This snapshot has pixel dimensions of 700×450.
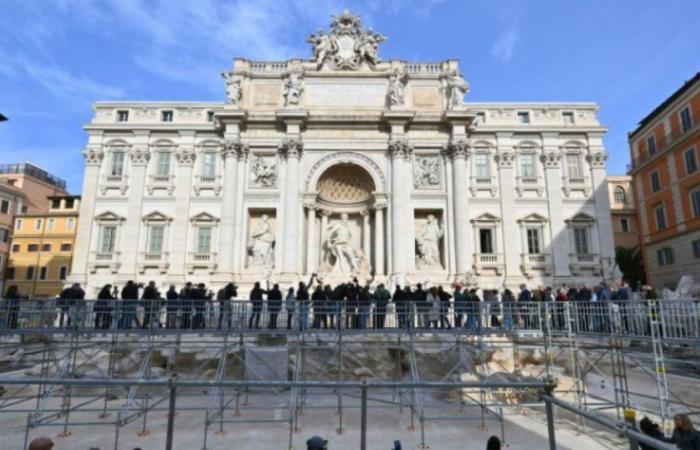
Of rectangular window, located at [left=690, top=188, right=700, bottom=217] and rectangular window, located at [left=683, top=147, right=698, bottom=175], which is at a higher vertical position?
rectangular window, located at [left=683, top=147, right=698, bottom=175]

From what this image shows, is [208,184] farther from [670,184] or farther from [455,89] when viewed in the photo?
[670,184]

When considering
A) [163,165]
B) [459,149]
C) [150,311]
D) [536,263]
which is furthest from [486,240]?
[163,165]

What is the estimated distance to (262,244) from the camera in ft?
84.2

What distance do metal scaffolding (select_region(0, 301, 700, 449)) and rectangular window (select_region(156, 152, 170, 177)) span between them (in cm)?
1391

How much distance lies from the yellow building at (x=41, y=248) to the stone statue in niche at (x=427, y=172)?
33650mm

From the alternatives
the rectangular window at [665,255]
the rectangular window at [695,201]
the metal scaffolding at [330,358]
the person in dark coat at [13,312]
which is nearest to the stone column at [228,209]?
the metal scaffolding at [330,358]

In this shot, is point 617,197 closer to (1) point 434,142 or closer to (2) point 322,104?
(1) point 434,142

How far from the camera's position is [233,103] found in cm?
2661

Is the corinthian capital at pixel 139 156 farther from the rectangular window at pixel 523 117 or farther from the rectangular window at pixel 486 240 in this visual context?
the rectangular window at pixel 523 117

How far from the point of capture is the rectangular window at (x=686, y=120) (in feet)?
91.8

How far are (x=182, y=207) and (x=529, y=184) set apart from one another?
884 inches

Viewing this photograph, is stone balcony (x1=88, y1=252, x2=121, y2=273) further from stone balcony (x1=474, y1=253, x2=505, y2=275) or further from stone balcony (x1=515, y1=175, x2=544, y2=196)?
stone balcony (x1=515, y1=175, x2=544, y2=196)

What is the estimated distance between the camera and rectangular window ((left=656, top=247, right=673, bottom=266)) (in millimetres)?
Result: 30188

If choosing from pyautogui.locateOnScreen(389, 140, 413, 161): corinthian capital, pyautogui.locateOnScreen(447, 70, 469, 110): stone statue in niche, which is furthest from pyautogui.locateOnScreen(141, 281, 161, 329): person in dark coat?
pyautogui.locateOnScreen(447, 70, 469, 110): stone statue in niche
